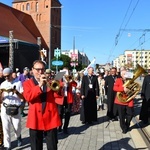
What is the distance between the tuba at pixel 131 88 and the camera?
691cm

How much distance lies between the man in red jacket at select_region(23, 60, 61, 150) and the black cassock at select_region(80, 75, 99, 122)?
540cm

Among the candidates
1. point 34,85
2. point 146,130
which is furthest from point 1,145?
point 146,130

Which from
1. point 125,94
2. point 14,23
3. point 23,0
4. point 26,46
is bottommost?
point 125,94

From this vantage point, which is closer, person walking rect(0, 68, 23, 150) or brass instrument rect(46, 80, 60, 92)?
brass instrument rect(46, 80, 60, 92)

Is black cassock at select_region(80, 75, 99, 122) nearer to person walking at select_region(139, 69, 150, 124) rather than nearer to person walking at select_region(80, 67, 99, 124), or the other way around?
person walking at select_region(80, 67, 99, 124)

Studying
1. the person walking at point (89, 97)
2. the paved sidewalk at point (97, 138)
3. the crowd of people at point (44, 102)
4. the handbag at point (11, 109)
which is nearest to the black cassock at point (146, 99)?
the crowd of people at point (44, 102)

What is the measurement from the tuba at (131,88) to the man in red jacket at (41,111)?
2988mm

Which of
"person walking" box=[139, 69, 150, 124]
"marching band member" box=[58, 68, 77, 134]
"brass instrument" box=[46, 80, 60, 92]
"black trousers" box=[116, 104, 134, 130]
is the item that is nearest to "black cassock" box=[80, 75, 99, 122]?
"marching band member" box=[58, 68, 77, 134]

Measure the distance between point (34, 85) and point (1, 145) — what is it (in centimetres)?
287

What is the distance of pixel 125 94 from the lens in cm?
746

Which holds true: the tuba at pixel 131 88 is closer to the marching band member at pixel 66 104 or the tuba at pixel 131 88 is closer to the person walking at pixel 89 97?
the marching band member at pixel 66 104

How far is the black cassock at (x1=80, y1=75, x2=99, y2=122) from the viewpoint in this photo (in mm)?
9820

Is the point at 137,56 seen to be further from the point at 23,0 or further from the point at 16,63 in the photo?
the point at 16,63

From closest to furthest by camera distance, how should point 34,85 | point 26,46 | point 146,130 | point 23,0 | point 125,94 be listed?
1. point 34,85
2. point 125,94
3. point 146,130
4. point 26,46
5. point 23,0
